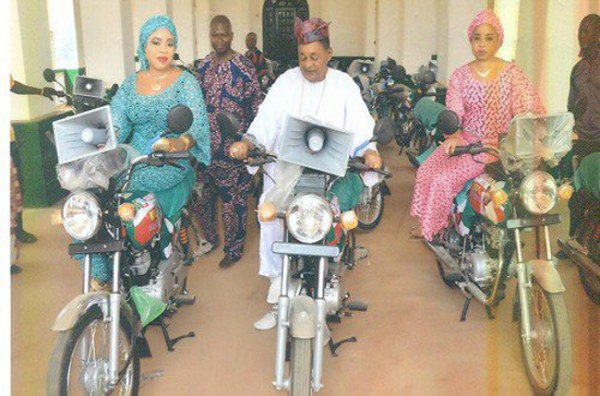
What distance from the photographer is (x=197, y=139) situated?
3227 millimetres

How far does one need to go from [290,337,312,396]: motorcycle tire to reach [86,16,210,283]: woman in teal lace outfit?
47.4 inches

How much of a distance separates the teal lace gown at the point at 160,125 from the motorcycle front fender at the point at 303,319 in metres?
1.08

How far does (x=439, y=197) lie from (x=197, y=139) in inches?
53.2

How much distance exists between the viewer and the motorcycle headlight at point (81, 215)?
2.37 meters

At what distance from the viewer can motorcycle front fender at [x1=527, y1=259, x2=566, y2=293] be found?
258 cm

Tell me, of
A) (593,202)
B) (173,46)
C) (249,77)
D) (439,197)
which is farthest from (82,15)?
(593,202)

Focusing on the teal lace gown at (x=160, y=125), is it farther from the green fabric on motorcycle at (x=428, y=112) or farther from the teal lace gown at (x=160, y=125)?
the green fabric on motorcycle at (x=428, y=112)

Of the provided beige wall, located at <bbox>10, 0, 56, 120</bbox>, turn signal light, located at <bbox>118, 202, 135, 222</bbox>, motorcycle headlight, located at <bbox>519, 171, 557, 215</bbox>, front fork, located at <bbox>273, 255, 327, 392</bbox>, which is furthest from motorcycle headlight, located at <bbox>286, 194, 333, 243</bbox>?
beige wall, located at <bbox>10, 0, 56, 120</bbox>

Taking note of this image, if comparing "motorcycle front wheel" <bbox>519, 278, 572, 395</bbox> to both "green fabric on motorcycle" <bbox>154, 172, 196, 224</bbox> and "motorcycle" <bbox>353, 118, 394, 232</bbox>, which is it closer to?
"green fabric on motorcycle" <bbox>154, 172, 196, 224</bbox>

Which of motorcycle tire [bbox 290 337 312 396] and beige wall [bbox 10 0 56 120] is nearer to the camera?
motorcycle tire [bbox 290 337 312 396]

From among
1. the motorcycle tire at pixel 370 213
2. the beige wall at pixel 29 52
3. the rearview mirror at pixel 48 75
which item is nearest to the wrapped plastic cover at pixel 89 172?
the rearview mirror at pixel 48 75

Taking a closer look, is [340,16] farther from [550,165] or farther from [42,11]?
[550,165]

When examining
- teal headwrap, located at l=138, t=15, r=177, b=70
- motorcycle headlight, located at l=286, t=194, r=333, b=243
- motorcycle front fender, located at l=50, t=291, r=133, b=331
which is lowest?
motorcycle front fender, located at l=50, t=291, r=133, b=331

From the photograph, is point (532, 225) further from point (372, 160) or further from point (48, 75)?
point (48, 75)
